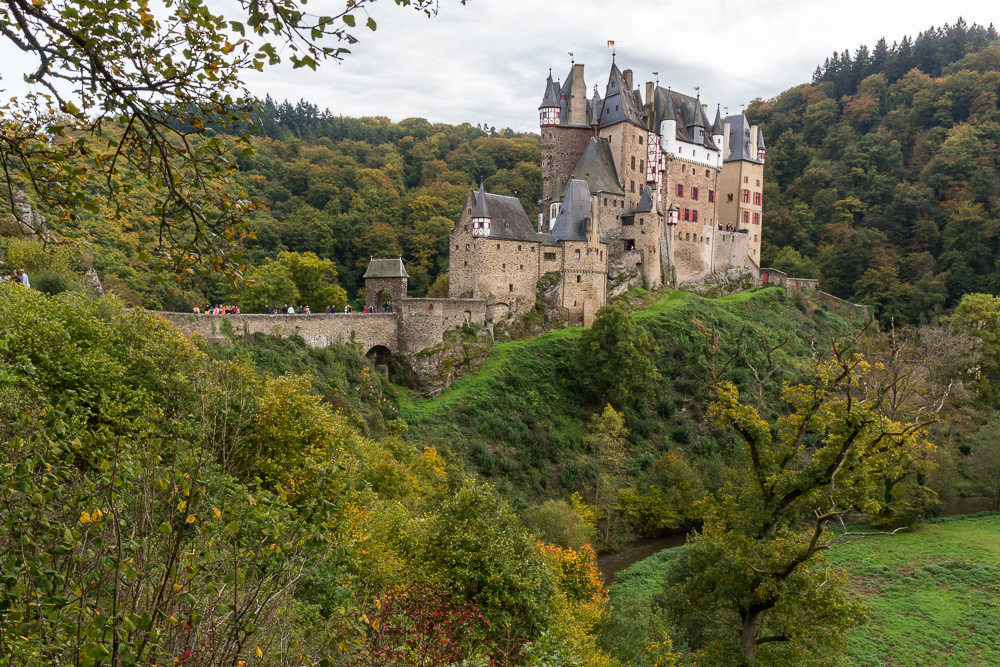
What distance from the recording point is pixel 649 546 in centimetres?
3086

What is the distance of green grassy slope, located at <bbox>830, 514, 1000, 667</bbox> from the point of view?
17828 millimetres

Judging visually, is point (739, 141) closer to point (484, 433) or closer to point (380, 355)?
point (484, 433)

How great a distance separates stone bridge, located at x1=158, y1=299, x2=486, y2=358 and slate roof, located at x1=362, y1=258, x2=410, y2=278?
2062 millimetres

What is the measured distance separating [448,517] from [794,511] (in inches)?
290

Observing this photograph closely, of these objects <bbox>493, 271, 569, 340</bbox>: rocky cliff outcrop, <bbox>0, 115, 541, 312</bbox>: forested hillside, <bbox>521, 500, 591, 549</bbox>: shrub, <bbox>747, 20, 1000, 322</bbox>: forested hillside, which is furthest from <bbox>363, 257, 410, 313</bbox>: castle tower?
<bbox>747, 20, 1000, 322</bbox>: forested hillside

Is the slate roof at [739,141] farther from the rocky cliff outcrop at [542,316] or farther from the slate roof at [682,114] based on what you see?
the rocky cliff outcrop at [542,316]

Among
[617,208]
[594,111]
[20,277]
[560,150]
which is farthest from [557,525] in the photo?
[594,111]

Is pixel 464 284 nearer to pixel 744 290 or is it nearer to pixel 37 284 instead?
pixel 37 284

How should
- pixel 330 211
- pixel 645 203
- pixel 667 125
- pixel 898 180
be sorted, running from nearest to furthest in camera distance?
pixel 645 203
pixel 667 125
pixel 330 211
pixel 898 180

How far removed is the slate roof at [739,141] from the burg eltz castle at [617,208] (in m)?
0.09

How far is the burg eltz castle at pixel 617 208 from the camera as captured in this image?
37.4 metres

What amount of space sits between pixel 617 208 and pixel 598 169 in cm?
311

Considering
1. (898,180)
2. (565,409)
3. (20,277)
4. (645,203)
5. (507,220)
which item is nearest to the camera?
(20,277)

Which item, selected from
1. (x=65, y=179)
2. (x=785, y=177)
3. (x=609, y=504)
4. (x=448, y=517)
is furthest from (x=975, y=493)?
(x=785, y=177)
